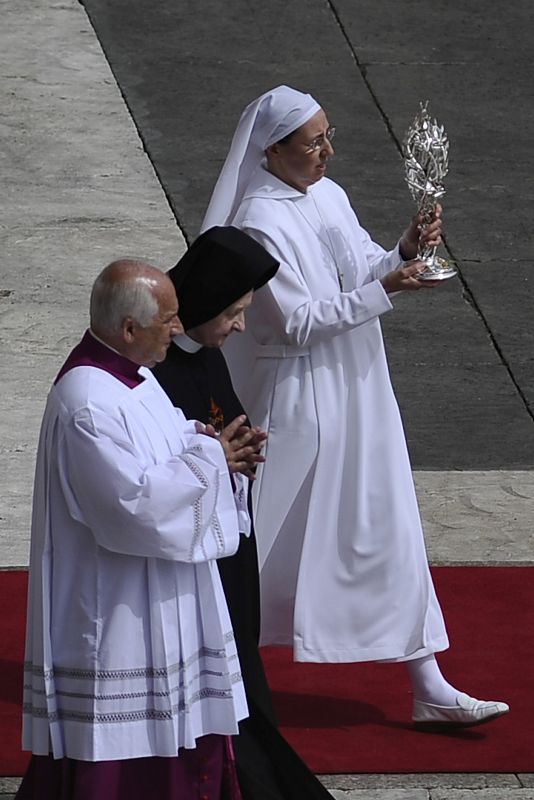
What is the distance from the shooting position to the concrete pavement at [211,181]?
8.27 meters

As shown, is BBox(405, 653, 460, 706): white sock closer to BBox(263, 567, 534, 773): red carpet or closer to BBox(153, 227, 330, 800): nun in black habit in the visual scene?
BBox(263, 567, 534, 773): red carpet

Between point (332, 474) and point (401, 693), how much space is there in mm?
858

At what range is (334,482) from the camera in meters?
5.97

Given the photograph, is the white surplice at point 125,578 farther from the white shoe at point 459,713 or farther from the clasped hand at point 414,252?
the white shoe at point 459,713

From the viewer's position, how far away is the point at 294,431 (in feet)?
19.5

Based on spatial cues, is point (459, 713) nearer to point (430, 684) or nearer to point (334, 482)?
point (430, 684)

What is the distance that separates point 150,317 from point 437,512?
3.55 meters

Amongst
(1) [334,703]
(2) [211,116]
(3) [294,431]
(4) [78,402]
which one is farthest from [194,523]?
(2) [211,116]

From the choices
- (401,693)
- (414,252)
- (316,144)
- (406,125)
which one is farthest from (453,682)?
(406,125)

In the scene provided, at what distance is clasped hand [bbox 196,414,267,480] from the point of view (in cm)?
462

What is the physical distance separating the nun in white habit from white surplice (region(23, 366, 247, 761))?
1338 millimetres

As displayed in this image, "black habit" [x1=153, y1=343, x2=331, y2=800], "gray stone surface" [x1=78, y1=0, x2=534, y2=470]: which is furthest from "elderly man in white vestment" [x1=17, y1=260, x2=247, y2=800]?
"gray stone surface" [x1=78, y1=0, x2=534, y2=470]

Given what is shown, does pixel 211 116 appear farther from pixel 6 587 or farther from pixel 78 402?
pixel 78 402

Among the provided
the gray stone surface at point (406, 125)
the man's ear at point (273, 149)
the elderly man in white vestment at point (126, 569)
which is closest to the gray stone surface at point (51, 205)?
the gray stone surface at point (406, 125)
